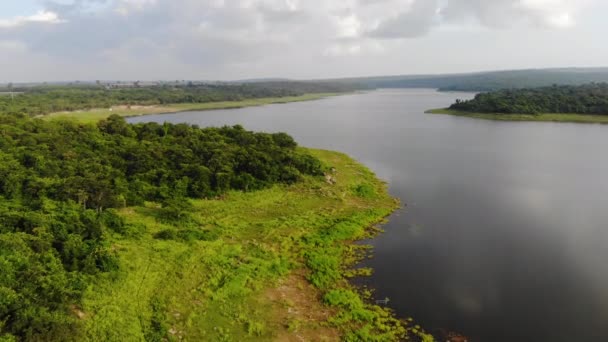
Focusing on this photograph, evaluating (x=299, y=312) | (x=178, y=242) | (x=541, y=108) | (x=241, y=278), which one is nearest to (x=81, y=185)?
(x=178, y=242)

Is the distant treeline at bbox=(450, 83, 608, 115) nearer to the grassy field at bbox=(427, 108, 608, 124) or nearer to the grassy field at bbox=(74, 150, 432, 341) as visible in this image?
the grassy field at bbox=(427, 108, 608, 124)

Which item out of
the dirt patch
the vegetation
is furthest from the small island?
the dirt patch

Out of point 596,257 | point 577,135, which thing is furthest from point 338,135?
point 596,257

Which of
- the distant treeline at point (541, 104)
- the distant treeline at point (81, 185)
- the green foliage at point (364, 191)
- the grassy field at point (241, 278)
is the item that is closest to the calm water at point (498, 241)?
the grassy field at point (241, 278)

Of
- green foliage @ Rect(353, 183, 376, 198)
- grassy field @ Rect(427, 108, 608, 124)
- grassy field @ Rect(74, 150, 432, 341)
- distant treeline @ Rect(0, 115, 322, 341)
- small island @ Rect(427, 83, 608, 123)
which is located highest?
small island @ Rect(427, 83, 608, 123)

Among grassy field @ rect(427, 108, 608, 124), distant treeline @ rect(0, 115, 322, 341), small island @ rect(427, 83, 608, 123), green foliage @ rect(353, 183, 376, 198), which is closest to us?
distant treeline @ rect(0, 115, 322, 341)

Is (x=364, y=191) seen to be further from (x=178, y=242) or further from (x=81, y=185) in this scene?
(x=81, y=185)
